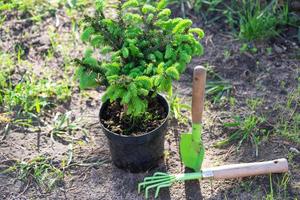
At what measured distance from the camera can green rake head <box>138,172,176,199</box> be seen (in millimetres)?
2900

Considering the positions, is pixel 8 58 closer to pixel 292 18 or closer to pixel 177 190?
pixel 177 190

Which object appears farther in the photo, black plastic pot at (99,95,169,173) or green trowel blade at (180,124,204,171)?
green trowel blade at (180,124,204,171)

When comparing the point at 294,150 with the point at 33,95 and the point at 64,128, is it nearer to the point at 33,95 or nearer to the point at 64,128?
the point at 64,128

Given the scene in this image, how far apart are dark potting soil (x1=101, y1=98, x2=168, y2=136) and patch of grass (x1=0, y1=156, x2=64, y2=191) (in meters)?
0.47

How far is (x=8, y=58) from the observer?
12.5ft

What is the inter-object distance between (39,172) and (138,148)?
2.17 feet

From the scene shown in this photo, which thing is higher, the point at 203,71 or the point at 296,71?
the point at 203,71

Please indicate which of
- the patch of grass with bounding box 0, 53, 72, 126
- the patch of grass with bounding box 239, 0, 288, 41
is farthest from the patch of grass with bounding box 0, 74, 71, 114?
the patch of grass with bounding box 239, 0, 288, 41

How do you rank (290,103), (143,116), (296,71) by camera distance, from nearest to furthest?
(143,116) < (290,103) < (296,71)

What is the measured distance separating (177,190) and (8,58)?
1.69 m

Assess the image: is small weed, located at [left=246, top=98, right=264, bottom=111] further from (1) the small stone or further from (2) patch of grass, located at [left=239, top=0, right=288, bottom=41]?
(2) patch of grass, located at [left=239, top=0, right=288, bottom=41]

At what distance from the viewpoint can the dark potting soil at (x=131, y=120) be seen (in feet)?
9.64

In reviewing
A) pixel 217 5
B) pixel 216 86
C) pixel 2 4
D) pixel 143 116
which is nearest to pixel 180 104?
pixel 216 86

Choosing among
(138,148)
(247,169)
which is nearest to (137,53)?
(138,148)
